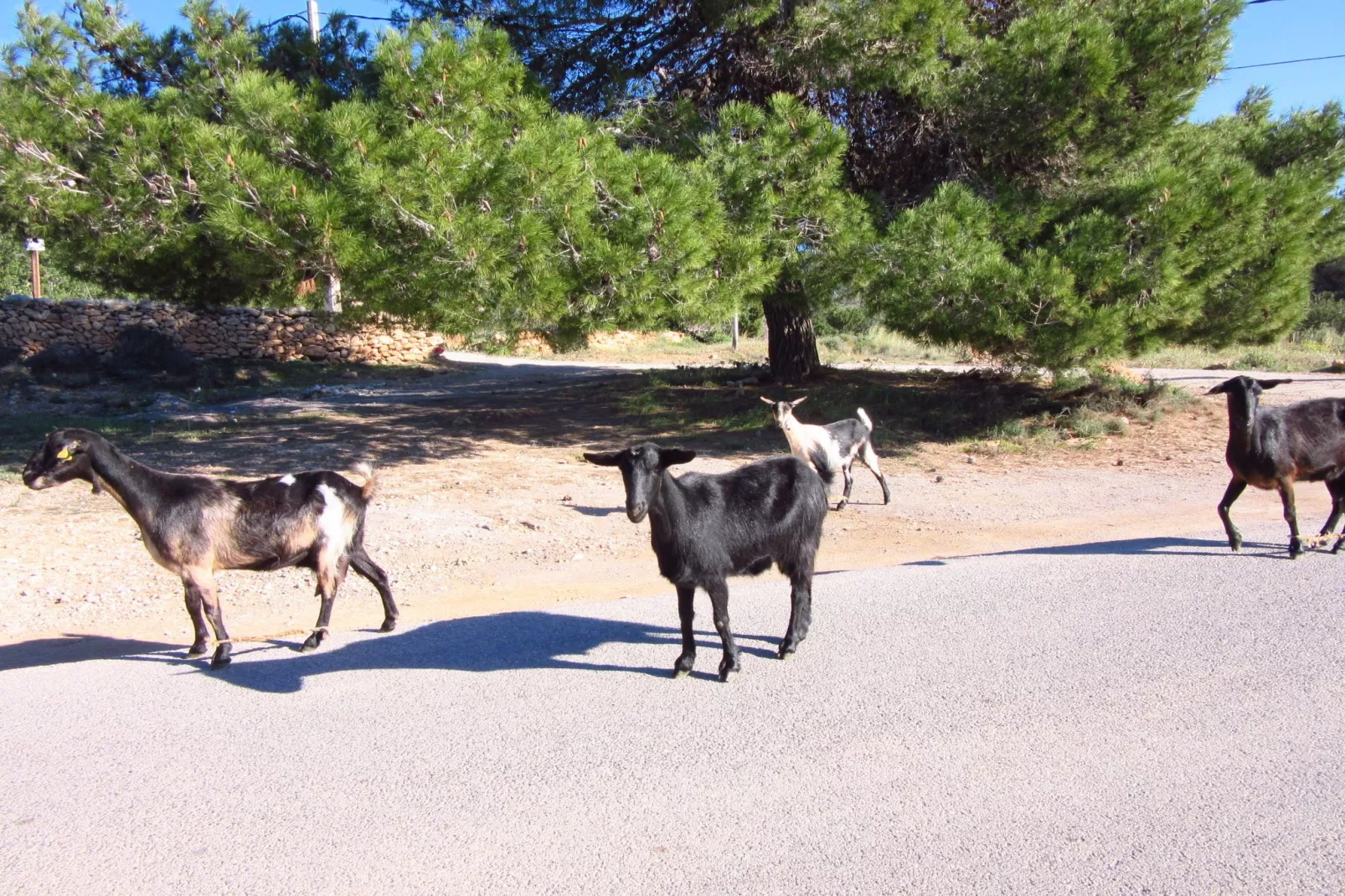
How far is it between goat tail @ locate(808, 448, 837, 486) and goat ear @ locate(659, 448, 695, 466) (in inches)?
240

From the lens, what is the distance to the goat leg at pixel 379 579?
6879mm

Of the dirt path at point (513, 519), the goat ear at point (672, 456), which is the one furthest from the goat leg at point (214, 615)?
the goat ear at point (672, 456)

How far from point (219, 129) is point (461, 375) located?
17.3 m

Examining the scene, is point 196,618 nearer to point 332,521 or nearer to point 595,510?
point 332,521

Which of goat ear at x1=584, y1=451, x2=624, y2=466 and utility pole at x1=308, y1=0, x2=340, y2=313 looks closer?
goat ear at x1=584, y1=451, x2=624, y2=466

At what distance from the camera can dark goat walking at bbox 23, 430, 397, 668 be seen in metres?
6.27

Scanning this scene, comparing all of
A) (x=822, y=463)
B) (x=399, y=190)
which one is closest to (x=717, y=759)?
(x=822, y=463)

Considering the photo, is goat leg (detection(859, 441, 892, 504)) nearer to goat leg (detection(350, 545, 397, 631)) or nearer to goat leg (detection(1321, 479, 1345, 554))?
goat leg (detection(1321, 479, 1345, 554))

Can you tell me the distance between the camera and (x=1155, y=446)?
50.4ft

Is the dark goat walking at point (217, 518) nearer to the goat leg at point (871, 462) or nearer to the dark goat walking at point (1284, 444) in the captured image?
the dark goat walking at point (1284, 444)

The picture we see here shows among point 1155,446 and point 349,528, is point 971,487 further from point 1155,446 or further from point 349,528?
point 349,528

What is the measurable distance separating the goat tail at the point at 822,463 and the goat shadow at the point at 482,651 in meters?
5.04

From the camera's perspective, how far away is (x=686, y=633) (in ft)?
18.4

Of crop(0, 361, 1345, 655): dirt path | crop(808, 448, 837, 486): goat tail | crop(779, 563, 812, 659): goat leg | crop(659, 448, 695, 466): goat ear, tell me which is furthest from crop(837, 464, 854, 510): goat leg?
crop(659, 448, 695, 466): goat ear
